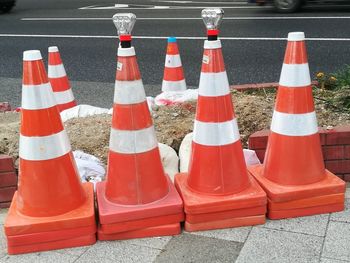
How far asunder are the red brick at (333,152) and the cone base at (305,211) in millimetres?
482

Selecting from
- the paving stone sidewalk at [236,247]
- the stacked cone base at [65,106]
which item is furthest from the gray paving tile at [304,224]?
the stacked cone base at [65,106]

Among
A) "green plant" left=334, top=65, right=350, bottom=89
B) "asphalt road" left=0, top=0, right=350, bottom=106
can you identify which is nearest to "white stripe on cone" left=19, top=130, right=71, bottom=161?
"green plant" left=334, top=65, right=350, bottom=89

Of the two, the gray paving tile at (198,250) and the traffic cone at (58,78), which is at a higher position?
the traffic cone at (58,78)

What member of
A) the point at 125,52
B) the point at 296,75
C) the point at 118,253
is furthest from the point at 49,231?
the point at 296,75

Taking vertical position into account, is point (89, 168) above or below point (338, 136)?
below

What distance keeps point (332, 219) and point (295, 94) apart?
0.83 m

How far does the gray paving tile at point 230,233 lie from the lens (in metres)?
3.00

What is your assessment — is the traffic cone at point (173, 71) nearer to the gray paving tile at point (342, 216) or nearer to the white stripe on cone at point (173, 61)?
the white stripe on cone at point (173, 61)

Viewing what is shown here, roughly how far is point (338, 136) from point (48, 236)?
6.87ft

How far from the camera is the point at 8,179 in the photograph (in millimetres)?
3490

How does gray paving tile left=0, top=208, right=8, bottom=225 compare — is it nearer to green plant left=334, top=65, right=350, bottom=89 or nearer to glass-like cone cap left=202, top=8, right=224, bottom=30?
glass-like cone cap left=202, top=8, right=224, bottom=30

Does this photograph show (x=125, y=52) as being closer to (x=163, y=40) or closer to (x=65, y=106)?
(x=65, y=106)

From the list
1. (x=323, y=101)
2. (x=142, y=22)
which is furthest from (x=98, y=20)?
(x=323, y=101)

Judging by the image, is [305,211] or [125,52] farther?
[305,211]
